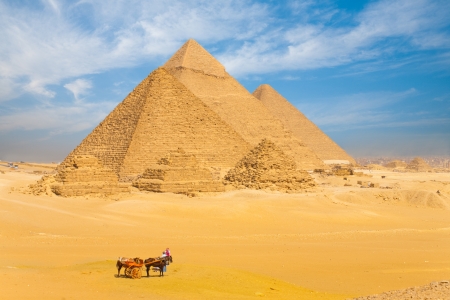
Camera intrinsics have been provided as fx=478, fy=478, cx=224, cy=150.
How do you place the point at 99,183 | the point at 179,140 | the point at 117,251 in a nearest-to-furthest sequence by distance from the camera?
the point at 117,251
the point at 99,183
the point at 179,140

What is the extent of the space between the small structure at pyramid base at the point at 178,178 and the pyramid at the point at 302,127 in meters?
41.9

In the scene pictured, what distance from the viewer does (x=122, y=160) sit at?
30516 millimetres

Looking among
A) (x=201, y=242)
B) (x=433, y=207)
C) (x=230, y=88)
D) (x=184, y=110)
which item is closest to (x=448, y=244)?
(x=201, y=242)

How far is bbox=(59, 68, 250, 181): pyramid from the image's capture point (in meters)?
31.7

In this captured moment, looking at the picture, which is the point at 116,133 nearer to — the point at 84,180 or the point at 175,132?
the point at 175,132

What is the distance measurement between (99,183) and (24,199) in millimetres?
3346

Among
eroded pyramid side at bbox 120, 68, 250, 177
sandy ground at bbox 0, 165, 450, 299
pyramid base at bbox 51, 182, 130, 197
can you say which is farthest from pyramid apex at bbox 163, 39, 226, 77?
sandy ground at bbox 0, 165, 450, 299

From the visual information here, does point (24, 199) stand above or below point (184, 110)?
below

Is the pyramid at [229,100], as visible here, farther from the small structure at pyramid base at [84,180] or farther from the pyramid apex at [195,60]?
the small structure at pyramid base at [84,180]

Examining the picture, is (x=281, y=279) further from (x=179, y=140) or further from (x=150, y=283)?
(x=179, y=140)

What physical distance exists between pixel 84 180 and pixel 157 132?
48.1 ft

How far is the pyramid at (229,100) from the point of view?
5084cm

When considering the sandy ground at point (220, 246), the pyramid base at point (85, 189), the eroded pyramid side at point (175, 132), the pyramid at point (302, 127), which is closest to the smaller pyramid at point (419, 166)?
the pyramid at point (302, 127)

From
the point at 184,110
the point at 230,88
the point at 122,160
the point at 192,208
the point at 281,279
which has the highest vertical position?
the point at 230,88
